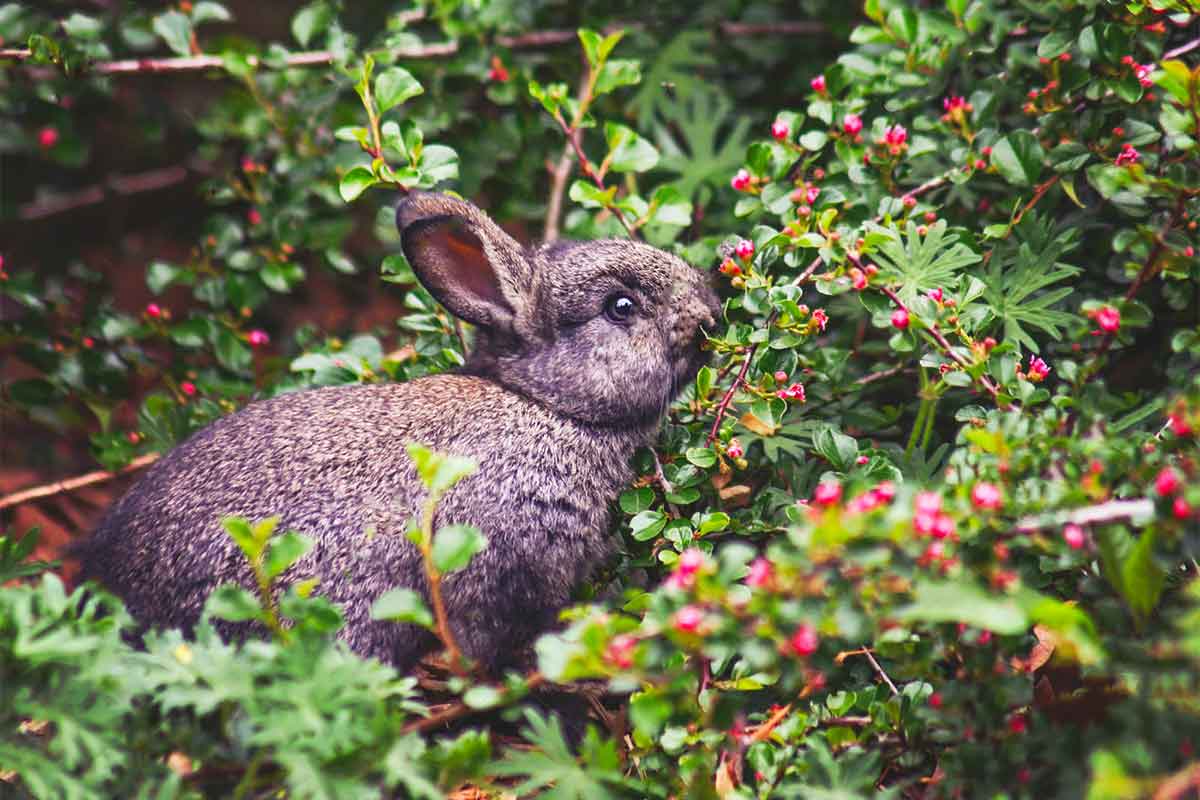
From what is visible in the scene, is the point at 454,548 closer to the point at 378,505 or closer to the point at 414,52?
the point at 378,505

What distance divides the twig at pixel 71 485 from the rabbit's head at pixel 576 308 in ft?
5.17

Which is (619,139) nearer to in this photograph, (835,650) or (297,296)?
(835,650)

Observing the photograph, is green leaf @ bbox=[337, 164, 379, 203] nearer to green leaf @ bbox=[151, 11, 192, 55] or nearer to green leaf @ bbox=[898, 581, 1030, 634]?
green leaf @ bbox=[151, 11, 192, 55]

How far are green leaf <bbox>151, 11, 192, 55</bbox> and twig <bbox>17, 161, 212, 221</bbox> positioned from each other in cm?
148

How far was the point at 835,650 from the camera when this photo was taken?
2.50 meters

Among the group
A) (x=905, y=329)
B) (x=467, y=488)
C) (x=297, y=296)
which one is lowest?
(x=297, y=296)

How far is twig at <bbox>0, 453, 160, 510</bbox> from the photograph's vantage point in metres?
4.58

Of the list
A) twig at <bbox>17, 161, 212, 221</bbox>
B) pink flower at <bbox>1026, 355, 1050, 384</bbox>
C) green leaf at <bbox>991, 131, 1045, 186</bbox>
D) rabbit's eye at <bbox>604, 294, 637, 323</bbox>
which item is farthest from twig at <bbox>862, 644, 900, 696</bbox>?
twig at <bbox>17, 161, 212, 221</bbox>

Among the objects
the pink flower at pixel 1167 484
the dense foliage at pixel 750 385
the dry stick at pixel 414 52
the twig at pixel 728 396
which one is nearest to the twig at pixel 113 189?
the dense foliage at pixel 750 385

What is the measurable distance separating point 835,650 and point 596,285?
184 centimetres

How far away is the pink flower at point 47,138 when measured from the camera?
5098 mm

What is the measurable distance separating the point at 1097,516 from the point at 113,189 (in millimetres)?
5716

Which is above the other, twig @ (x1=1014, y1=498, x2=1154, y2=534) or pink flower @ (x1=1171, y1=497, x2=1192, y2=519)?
pink flower @ (x1=1171, y1=497, x2=1192, y2=519)

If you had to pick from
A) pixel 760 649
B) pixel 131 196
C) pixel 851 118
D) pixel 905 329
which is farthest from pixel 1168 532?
pixel 131 196
